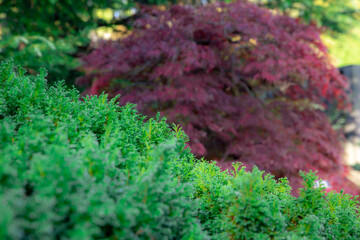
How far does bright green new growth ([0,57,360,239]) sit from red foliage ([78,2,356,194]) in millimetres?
1599

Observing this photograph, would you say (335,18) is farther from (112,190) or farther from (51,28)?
(112,190)

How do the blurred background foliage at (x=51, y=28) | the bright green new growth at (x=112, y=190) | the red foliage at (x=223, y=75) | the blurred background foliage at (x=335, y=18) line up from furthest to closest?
the blurred background foliage at (x=335, y=18) < the blurred background foliage at (x=51, y=28) < the red foliage at (x=223, y=75) < the bright green new growth at (x=112, y=190)

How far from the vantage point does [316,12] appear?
27.0 ft

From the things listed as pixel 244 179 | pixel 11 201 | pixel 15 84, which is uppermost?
pixel 11 201

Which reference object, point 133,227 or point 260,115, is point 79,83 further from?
point 133,227

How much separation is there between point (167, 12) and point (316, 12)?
5562 mm

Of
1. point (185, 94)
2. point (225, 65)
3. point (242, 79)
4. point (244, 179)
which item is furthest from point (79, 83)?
point (244, 179)

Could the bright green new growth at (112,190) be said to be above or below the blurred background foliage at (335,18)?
above

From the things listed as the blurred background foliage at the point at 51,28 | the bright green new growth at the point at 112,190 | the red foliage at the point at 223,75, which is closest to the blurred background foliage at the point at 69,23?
the blurred background foliage at the point at 51,28

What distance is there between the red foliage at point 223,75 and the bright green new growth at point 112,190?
5.25 ft

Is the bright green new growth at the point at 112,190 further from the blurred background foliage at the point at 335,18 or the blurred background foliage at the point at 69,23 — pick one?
the blurred background foliage at the point at 335,18

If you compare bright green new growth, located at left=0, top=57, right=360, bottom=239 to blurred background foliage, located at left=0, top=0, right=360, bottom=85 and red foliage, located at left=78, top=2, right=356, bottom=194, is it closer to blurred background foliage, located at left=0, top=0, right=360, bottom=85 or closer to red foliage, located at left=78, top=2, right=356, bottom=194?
red foliage, located at left=78, top=2, right=356, bottom=194

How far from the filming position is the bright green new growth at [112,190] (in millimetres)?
1070

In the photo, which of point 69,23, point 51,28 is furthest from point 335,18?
point 51,28
